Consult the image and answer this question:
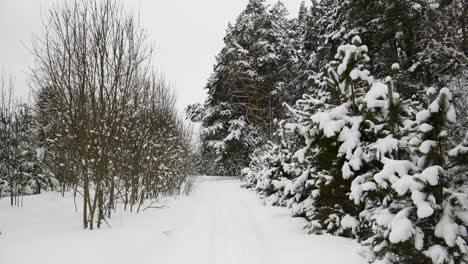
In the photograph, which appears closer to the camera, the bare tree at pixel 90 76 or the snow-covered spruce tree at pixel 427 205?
the snow-covered spruce tree at pixel 427 205

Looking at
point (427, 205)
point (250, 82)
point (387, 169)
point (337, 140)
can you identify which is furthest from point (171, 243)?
point (250, 82)

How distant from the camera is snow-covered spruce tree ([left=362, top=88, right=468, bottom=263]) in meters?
2.44

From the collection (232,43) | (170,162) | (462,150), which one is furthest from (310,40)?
(462,150)

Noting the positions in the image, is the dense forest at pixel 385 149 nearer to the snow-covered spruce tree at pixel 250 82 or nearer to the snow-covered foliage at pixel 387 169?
the snow-covered foliage at pixel 387 169

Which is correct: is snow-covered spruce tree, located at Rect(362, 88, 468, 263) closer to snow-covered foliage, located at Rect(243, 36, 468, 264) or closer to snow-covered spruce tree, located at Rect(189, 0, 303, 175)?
snow-covered foliage, located at Rect(243, 36, 468, 264)

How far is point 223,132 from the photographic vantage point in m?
22.4

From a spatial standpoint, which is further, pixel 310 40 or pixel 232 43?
pixel 310 40

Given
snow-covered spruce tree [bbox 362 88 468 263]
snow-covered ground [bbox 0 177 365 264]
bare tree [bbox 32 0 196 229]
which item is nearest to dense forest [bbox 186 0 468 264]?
snow-covered spruce tree [bbox 362 88 468 263]

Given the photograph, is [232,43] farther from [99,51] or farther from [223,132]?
[99,51]

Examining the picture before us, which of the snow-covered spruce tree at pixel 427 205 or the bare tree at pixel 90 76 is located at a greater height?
the bare tree at pixel 90 76

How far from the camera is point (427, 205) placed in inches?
95.7

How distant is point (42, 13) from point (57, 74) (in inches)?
61.2

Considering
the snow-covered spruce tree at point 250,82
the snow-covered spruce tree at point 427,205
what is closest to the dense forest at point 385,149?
the snow-covered spruce tree at point 427,205

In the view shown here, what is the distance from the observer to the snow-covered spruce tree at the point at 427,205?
2439mm
